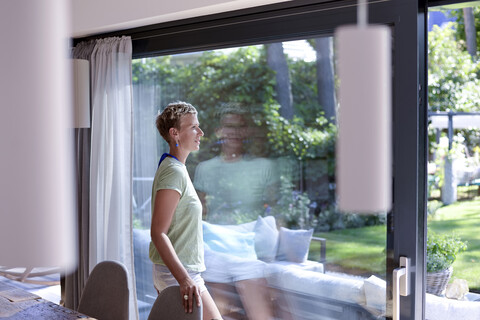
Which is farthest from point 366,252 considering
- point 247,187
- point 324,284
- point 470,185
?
point 247,187

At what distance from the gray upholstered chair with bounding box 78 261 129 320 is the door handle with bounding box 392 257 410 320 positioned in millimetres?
1292

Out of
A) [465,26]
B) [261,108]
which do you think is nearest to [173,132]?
[261,108]

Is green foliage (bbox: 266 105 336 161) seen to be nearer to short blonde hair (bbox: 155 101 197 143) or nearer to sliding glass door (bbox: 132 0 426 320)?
sliding glass door (bbox: 132 0 426 320)

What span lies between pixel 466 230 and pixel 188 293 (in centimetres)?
127

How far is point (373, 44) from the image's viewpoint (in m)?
0.81

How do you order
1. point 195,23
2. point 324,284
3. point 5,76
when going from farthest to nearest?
point 195,23, point 324,284, point 5,76

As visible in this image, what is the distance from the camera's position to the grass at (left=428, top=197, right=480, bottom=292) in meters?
2.65

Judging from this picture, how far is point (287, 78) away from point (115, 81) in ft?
5.01

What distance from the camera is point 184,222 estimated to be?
312 cm

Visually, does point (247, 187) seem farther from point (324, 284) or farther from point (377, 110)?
point (377, 110)

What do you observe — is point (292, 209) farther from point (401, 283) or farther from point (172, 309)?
point (172, 309)

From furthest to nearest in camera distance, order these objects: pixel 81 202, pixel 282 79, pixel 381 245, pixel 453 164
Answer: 1. pixel 81 202
2. pixel 282 79
3. pixel 381 245
4. pixel 453 164

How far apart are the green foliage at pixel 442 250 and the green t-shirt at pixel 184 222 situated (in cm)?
114

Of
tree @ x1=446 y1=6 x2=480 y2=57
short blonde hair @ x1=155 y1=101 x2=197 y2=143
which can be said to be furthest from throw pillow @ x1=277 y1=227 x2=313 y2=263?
tree @ x1=446 y1=6 x2=480 y2=57
